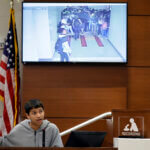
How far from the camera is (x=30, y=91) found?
17.8 feet

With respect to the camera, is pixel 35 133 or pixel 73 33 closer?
pixel 35 133

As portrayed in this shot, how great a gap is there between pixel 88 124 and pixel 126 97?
67cm

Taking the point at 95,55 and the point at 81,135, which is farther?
the point at 95,55

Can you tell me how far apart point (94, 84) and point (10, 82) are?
1.14 meters

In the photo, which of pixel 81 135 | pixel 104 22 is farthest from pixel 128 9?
pixel 81 135

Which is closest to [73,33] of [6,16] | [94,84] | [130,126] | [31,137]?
[94,84]

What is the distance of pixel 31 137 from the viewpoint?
139 inches

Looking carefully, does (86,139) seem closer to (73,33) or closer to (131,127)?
(131,127)

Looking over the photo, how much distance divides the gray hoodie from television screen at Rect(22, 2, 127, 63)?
191cm

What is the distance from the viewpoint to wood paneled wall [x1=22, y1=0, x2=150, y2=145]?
541 cm

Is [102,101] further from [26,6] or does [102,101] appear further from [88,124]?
[26,6]

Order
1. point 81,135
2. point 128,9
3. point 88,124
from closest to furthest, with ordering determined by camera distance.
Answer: point 81,135 → point 88,124 → point 128,9

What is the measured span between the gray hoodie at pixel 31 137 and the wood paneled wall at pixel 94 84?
1804mm

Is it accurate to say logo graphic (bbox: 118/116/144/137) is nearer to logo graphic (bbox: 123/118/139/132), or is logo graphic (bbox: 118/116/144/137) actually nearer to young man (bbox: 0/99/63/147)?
logo graphic (bbox: 123/118/139/132)
